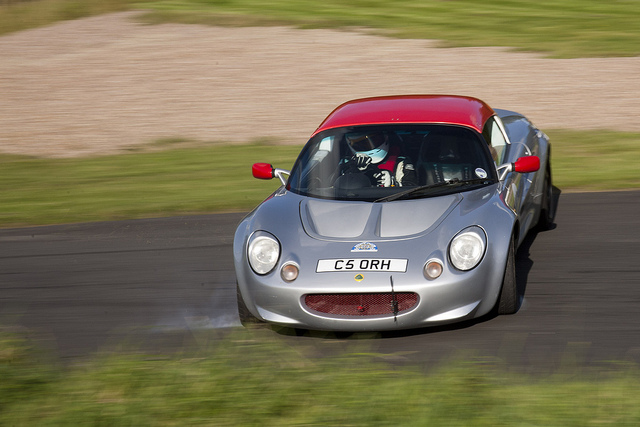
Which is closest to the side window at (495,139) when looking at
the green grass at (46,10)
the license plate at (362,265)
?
the license plate at (362,265)

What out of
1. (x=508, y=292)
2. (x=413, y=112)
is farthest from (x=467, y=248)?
(x=413, y=112)

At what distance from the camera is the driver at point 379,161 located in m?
6.08

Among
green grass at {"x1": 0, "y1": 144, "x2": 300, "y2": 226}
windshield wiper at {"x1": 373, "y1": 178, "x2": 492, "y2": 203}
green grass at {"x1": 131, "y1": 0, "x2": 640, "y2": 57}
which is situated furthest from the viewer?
green grass at {"x1": 131, "y1": 0, "x2": 640, "y2": 57}

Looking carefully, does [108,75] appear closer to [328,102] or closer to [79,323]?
Result: [328,102]

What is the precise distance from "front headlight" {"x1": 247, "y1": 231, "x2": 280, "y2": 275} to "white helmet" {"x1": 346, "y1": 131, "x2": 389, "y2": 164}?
132 centimetres

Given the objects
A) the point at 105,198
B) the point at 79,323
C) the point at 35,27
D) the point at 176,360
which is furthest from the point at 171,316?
the point at 35,27

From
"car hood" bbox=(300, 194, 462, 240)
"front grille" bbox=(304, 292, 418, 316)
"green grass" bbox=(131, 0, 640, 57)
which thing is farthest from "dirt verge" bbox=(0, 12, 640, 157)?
"front grille" bbox=(304, 292, 418, 316)

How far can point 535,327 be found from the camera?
512 cm

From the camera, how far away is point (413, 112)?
258 inches

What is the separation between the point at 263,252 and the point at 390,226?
0.83 m

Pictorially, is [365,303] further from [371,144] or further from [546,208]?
[546,208]

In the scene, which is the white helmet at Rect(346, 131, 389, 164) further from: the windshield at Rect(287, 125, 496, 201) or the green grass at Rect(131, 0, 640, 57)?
the green grass at Rect(131, 0, 640, 57)

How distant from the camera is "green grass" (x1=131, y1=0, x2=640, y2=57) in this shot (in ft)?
68.4

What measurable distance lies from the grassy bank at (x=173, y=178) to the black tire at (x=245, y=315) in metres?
3.54
